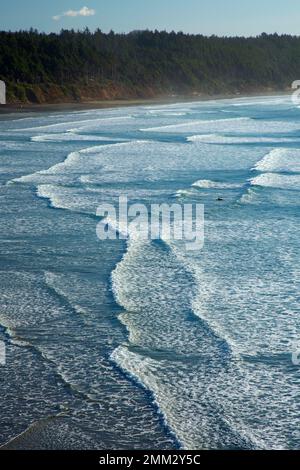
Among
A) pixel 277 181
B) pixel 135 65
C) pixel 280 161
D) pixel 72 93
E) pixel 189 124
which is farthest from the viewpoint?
pixel 135 65

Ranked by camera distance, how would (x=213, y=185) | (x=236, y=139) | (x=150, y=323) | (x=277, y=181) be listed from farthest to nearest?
(x=236, y=139) → (x=277, y=181) → (x=213, y=185) → (x=150, y=323)

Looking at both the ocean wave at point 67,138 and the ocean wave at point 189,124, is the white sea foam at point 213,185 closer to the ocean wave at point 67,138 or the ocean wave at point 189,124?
the ocean wave at point 67,138

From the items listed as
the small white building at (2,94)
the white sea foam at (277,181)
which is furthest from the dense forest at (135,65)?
the white sea foam at (277,181)

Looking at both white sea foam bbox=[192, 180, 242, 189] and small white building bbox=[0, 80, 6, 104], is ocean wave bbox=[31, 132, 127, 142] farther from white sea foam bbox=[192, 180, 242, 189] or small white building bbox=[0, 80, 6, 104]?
small white building bbox=[0, 80, 6, 104]

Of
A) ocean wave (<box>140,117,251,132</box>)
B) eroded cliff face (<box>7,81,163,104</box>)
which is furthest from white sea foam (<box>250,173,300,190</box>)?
eroded cliff face (<box>7,81,163,104</box>)

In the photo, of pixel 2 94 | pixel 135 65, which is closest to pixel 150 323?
pixel 2 94

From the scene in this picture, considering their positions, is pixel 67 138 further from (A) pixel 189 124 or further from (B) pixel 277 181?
(B) pixel 277 181
